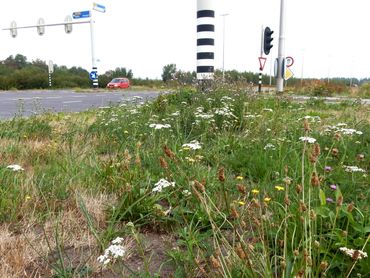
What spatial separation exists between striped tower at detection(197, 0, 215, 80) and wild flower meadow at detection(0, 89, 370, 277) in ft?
13.9

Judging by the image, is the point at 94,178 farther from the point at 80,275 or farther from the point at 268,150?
the point at 268,150

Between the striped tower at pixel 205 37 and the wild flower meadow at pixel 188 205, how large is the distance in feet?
13.9

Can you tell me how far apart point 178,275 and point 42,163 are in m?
1.92

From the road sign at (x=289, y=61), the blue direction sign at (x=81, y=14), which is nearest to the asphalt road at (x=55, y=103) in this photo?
the road sign at (x=289, y=61)

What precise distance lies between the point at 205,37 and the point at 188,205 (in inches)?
256

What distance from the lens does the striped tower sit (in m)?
7.91

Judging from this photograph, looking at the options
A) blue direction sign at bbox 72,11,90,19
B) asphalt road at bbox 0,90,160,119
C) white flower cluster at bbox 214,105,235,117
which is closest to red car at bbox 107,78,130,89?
blue direction sign at bbox 72,11,90,19

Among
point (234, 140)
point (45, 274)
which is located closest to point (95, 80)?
point (234, 140)

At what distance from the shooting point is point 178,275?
1470mm

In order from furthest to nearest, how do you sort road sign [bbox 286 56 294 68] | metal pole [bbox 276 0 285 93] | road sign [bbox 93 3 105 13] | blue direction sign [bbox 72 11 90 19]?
blue direction sign [bbox 72 11 90 19] → road sign [bbox 93 3 105 13] → road sign [bbox 286 56 294 68] → metal pole [bbox 276 0 285 93]

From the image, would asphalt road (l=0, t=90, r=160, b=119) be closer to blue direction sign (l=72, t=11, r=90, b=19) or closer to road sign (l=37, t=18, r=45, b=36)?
blue direction sign (l=72, t=11, r=90, b=19)

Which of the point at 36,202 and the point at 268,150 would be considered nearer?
the point at 36,202

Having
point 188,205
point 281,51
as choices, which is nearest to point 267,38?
point 281,51

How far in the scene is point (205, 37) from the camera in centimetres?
801
